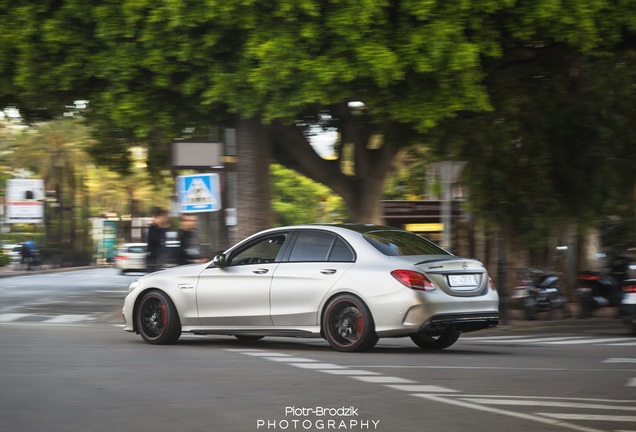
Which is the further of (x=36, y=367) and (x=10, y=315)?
(x=10, y=315)

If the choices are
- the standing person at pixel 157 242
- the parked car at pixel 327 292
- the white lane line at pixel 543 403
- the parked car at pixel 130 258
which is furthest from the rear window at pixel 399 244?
the parked car at pixel 130 258

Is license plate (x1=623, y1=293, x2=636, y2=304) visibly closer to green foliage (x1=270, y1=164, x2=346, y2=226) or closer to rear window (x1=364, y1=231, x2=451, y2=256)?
rear window (x1=364, y1=231, x2=451, y2=256)

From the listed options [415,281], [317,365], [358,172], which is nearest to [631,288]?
[415,281]

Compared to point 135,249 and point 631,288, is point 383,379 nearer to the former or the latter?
point 631,288

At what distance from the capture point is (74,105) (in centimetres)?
2342

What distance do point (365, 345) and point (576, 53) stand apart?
10.6m

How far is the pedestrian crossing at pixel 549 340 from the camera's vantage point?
15766mm

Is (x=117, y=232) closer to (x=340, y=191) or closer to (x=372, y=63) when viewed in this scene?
(x=340, y=191)

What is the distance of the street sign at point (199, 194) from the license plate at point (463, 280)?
10.0 m

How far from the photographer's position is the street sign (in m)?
22.8

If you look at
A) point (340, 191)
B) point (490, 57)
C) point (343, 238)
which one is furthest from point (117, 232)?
point (343, 238)

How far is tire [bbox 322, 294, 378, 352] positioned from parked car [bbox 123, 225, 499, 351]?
11mm

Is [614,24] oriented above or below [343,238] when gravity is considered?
above

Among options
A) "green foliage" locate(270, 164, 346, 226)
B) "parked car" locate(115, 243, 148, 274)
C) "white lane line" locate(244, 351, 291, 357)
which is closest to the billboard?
"parked car" locate(115, 243, 148, 274)
